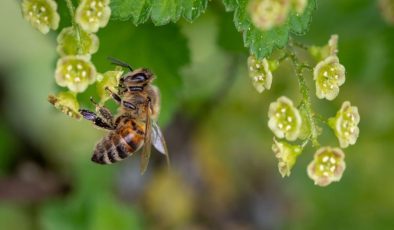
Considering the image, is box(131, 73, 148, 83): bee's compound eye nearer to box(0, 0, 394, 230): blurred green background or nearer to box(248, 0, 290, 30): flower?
box(248, 0, 290, 30): flower

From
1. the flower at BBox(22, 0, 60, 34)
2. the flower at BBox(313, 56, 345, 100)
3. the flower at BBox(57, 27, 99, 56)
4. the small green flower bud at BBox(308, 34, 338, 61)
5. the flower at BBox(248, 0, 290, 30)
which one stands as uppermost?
the small green flower bud at BBox(308, 34, 338, 61)

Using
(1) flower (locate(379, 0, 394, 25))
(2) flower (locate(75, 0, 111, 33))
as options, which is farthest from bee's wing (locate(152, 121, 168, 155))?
(1) flower (locate(379, 0, 394, 25))

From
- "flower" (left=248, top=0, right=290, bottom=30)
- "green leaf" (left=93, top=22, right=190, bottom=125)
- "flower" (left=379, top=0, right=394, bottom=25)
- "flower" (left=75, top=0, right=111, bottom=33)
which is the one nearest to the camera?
"flower" (left=248, top=0, right=290, bottom=30)

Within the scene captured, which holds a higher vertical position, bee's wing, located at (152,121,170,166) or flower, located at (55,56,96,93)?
flower, located at (55,56,96,93)

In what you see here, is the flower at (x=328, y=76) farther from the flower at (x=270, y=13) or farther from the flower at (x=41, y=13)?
the flower at (x=41, y=13)

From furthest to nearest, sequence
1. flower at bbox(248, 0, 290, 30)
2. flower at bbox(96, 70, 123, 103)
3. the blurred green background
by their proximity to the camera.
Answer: the blurred green background → flower at bbox(96, 70, 123, 103) → flower at bbox(248, 0, 290, 30)

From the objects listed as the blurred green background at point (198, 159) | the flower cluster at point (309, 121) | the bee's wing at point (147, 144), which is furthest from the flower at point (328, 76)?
the blurred green background at point (198, 159)

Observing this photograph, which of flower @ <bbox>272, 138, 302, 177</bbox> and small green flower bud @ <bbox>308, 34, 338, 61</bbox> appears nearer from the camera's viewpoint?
flower @ <bbox>272, 138, 302, 177</bbox>
